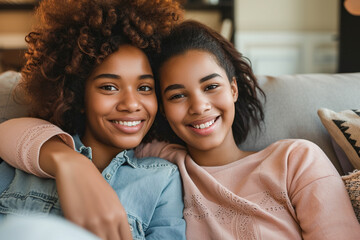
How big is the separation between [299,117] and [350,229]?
432 mm

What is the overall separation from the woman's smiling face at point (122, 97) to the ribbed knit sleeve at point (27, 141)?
13cm

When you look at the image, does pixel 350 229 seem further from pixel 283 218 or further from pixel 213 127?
pixel 213 127

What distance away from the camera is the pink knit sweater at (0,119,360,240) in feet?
3.00

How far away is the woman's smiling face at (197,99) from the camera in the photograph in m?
1.08

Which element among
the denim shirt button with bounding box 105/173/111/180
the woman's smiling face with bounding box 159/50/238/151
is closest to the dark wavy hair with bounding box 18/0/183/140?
the woman's smiling face with bounding box 159/50/238/151

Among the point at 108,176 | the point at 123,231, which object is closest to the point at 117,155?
the point at 108,176

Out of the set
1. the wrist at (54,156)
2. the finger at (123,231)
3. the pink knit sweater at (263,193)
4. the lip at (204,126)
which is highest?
the wrist at (54,156)

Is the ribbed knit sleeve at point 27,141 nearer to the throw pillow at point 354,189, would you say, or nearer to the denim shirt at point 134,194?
the denim shirt at point 134,194

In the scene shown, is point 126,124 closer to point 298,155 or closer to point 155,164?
point 155,164

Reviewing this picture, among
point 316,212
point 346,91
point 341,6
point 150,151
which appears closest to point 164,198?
point 150,151

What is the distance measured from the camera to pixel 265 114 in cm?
124

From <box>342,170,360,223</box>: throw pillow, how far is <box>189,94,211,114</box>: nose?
1.42ft

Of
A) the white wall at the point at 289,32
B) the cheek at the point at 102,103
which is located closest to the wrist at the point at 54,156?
the cheek at the point at 102,103

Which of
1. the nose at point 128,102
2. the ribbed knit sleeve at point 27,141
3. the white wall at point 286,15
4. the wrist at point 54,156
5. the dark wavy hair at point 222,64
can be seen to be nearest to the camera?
the wrist at point 54,156
